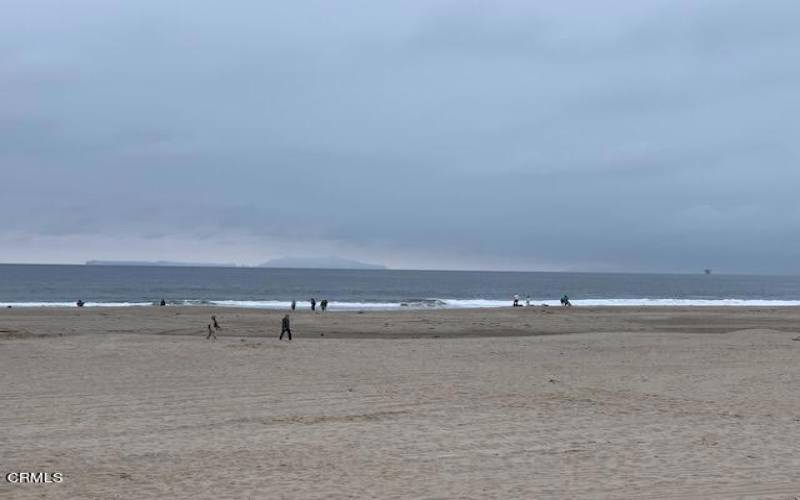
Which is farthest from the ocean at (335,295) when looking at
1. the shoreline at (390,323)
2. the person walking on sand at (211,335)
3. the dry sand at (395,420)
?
the dry sand at (395,420)

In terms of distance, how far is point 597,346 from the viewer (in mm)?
27938

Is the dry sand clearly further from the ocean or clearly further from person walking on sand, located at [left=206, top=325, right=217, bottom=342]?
the ocean

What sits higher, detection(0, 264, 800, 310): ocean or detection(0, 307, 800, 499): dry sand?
detection(0, 264, 800, 310): ocean

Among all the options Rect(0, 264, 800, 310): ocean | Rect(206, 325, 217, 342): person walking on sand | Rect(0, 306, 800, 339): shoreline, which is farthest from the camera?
Rect(0, 264, 800, 310): ocean

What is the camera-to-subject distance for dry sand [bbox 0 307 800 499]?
29.1 feet

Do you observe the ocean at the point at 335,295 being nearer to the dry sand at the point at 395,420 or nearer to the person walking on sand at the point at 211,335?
the person walking on sand at the point at 211,335

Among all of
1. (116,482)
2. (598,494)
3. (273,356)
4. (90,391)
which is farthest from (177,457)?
(273,356)

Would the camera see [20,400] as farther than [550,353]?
No

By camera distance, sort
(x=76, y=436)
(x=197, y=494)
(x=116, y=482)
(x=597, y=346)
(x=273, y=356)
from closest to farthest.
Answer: (x=197, y=494), (x=116, y=482), (x=76, y=436), (x=273, y=356), (x=597, y=346)

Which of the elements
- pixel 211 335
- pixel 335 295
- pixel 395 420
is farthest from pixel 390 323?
pixel 335 295

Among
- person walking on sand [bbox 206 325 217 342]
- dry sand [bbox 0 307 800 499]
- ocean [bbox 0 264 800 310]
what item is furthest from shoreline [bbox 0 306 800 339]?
ocean [bbox 0 264 800 310]

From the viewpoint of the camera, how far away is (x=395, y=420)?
1284 centimetres

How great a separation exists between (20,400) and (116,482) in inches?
264

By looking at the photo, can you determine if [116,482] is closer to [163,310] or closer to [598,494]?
[598,494]
